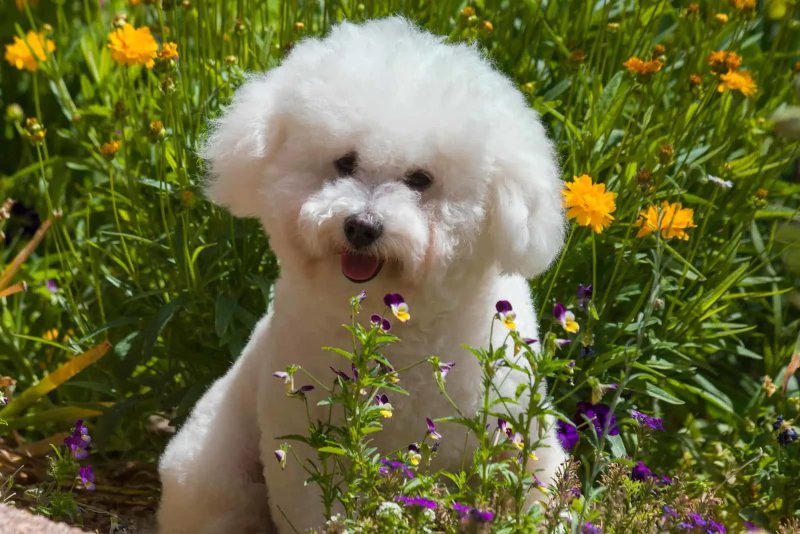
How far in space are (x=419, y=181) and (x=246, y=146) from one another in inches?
17.4

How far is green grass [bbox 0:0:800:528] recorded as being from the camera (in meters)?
3.31

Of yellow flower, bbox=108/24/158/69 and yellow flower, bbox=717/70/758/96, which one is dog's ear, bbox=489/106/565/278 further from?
yellow flower, bbox=108/24/158/69

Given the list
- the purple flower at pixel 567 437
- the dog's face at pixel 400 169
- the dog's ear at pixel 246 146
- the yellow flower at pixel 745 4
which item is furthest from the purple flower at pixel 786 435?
the dog's ear at pixel 246 146

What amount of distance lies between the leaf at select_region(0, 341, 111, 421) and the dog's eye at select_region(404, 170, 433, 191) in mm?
1297

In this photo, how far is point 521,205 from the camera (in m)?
2.56

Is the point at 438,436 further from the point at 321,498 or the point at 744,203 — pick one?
the point at 744,203

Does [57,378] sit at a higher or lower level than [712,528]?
lower

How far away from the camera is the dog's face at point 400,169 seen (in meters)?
2.49

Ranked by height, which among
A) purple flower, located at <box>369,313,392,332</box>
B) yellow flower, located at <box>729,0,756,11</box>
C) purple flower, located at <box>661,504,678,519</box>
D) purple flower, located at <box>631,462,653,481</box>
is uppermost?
yellow flower, located at <box>729,0,756,11</box>

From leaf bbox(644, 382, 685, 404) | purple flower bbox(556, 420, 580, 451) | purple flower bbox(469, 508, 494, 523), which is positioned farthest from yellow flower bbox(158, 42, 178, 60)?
purple flower bbox(469, 508, 494, 523)

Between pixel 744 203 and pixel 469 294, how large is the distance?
4.28 feet

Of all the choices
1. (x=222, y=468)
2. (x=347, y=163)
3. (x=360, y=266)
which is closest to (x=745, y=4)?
(x=347, y=163)

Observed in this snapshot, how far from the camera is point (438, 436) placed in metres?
2.51

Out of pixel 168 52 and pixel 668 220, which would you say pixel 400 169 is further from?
pixel 168 52
